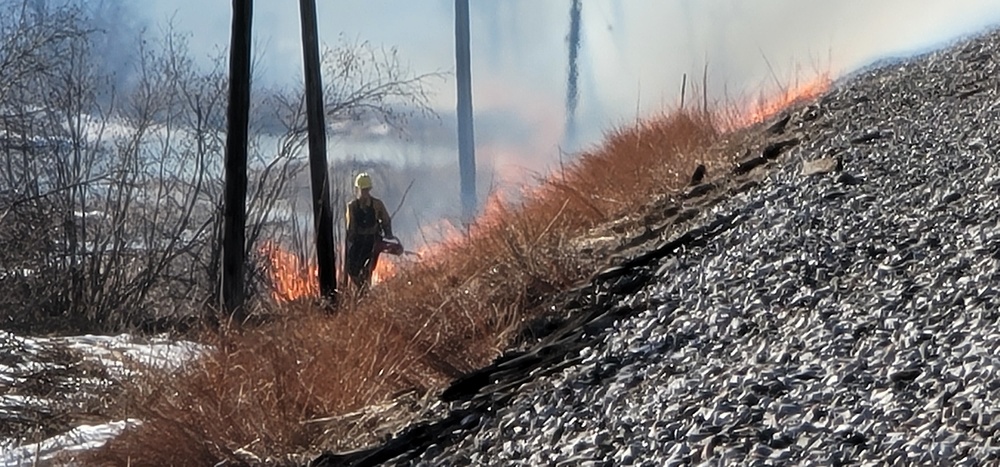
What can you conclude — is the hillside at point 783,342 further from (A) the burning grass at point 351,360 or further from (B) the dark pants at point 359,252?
(B) the dark pants at point 359,252

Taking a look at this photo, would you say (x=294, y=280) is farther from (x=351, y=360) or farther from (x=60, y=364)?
(x=351, y=360)

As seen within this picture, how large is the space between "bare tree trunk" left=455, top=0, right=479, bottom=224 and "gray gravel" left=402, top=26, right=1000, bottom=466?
1632 cm

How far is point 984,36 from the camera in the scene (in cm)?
1541

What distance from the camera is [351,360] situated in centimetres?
653

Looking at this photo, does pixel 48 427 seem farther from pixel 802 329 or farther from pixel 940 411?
pixel 940 411

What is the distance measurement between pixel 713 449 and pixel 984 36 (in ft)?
41.8

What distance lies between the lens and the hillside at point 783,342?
14.4 ft

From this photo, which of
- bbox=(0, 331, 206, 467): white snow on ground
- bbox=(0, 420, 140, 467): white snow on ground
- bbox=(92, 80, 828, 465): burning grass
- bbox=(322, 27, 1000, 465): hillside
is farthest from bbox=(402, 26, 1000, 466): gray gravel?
bbox=(0, 331, 206, 467): white snow on ground

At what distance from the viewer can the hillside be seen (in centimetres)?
440

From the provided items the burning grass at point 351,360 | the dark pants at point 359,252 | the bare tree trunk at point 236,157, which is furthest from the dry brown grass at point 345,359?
the dark pants at point 359,252

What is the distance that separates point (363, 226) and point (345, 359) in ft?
22.3

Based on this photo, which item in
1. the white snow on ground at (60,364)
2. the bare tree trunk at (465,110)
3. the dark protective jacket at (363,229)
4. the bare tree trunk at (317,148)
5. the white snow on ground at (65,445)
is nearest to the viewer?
the white snow on ground at (65,445)

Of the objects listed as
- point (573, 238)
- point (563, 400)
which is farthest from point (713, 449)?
point (573, 238)

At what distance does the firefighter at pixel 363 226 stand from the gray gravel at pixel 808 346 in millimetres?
5516
